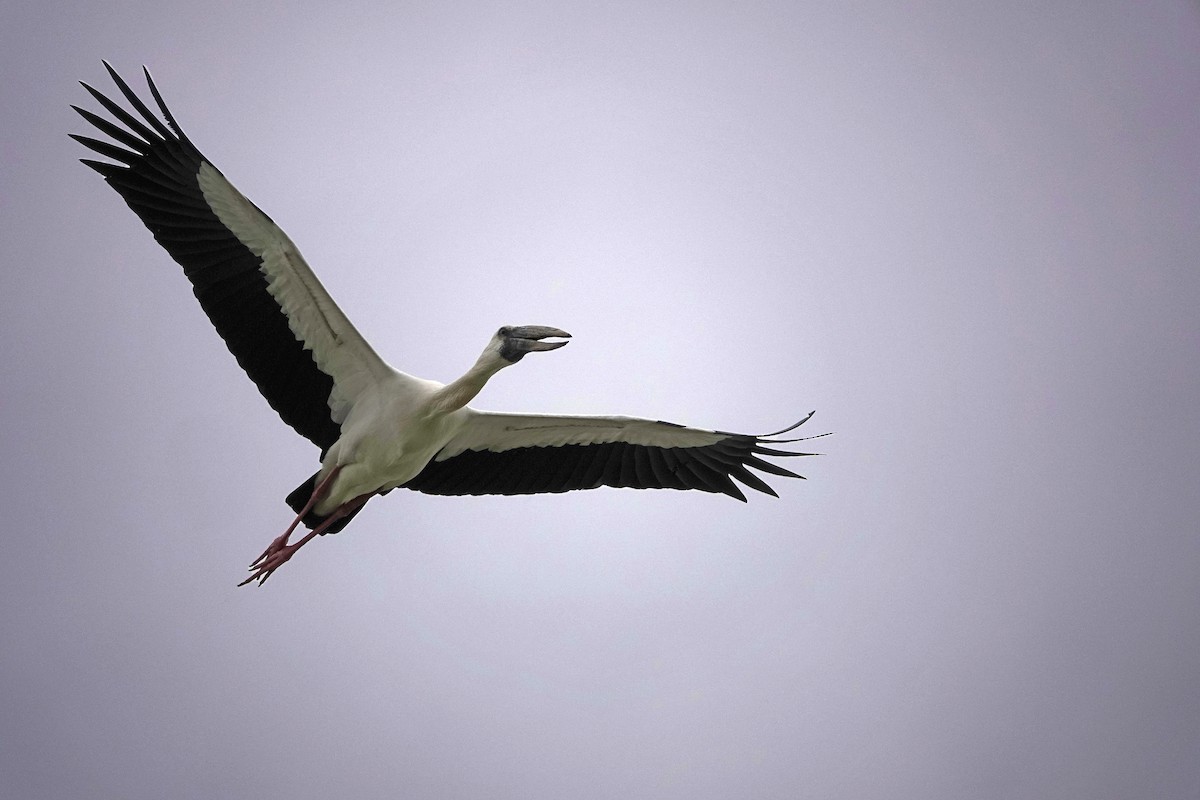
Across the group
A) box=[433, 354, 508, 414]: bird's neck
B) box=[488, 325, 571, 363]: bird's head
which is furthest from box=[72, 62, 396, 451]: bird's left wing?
box=[488, 325, 571, 363]: bird's head

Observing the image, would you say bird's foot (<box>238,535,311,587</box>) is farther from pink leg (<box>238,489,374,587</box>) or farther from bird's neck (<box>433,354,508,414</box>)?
bird's neck (<box>433,354,508,414</box>)

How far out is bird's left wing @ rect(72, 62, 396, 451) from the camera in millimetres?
11508

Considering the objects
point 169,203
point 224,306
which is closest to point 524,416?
point 224,306

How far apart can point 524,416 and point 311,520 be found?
86.5 inches

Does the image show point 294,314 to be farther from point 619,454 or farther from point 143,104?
point 619,454

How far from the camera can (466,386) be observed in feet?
38.1

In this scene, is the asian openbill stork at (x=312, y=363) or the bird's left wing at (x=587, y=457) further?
the bird's left wing at (x=587, y=457)

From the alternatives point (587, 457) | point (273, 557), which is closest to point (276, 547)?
point (273, 557)

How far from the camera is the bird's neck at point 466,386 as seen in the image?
11500 mm

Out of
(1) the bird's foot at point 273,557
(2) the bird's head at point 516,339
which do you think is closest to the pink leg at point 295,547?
(1) the bird's foot at point 273,557

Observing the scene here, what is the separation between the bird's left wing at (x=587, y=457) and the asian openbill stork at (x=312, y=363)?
0.07ft

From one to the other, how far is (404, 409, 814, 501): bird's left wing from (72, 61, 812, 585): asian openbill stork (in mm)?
22

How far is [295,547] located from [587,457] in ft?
9.78

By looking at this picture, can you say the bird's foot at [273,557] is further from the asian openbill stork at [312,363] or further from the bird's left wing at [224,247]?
the bird's left wing at [224,247]
